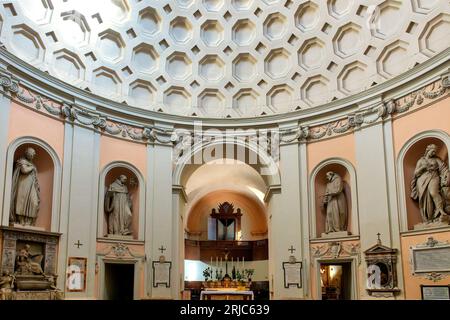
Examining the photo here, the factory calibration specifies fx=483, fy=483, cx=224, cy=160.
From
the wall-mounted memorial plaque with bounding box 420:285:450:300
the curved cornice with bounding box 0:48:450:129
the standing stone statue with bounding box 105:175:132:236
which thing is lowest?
the wall-mounted memorial plaque with bounding box 420:285:450:300

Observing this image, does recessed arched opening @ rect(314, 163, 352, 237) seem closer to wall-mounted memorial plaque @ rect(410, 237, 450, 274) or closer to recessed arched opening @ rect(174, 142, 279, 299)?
wall-mounted memorial plaque @ rect(410, 237, 450, 274)

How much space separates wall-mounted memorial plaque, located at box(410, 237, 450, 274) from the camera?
1182 centimetres

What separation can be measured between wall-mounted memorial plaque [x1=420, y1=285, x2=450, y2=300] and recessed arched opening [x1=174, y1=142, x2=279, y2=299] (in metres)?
11.5

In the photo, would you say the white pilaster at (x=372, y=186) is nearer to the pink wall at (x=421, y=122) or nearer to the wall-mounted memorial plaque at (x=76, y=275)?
the pink wall at (x=421, y=122)

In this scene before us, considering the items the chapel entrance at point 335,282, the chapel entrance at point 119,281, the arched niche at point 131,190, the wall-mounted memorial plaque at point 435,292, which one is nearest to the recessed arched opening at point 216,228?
the chapel entrance at point 335,282

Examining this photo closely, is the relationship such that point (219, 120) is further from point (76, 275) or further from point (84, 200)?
point (76, 275)

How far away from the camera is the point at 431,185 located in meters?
12.6

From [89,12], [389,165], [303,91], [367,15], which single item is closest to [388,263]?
[389,165]

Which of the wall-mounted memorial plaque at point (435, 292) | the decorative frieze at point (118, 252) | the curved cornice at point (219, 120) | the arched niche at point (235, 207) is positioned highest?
the curved cornice at point (219, 120)

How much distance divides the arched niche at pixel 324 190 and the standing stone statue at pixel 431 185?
2.21 metres

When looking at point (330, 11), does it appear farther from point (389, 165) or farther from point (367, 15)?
point (389, 165)

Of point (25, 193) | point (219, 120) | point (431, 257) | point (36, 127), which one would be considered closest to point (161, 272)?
point (25, 193)

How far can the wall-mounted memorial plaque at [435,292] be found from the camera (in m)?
11.3

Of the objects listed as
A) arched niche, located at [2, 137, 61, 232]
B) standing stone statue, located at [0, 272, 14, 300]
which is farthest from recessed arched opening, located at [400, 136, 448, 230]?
standing stone statue, located at [0, 272, 14, 300]
